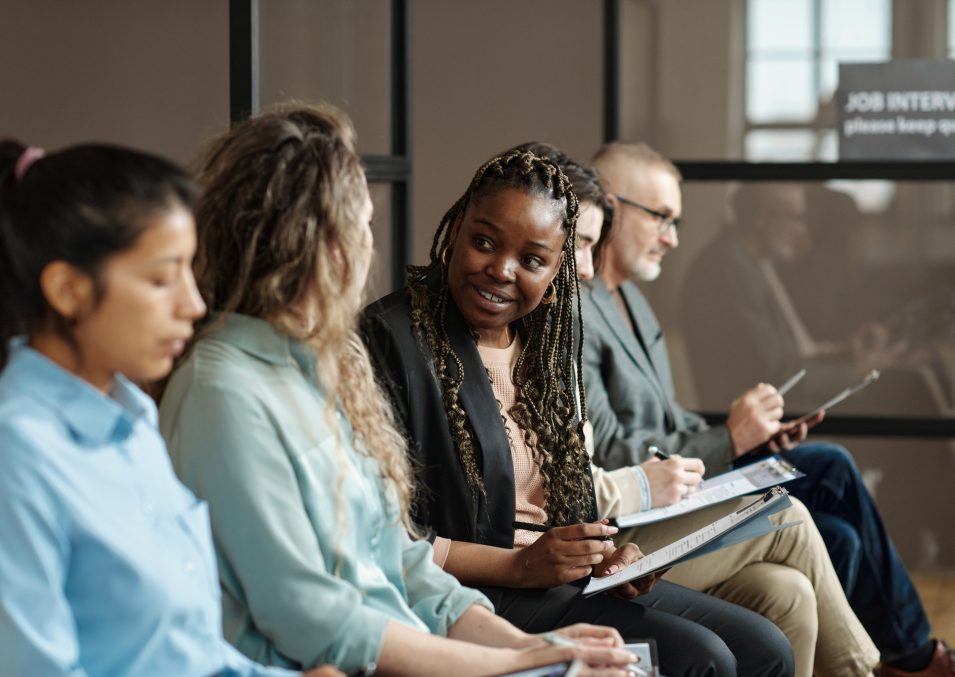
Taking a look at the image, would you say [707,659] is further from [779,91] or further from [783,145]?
[779,91]

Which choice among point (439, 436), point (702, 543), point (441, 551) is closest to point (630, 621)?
point (702, 543)

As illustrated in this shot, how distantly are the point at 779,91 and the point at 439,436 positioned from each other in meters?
2.80

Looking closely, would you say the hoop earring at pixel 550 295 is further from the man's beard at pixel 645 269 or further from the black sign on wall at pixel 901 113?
the black sign on wall at pixel 901 113

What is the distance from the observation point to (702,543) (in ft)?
6.18

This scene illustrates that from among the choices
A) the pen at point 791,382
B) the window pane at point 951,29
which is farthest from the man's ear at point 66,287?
the window pane at point 951,29

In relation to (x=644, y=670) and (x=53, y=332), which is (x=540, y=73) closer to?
(x=644, y=670)

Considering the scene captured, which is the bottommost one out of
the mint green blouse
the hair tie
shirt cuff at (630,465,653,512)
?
shirt cuff at (630,465,653,512)

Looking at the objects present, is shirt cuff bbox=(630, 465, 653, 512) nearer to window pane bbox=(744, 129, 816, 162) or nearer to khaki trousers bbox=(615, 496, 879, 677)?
khaki trousers bbox=(615, 496, 879, 677)

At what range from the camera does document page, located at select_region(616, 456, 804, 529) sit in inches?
91.9

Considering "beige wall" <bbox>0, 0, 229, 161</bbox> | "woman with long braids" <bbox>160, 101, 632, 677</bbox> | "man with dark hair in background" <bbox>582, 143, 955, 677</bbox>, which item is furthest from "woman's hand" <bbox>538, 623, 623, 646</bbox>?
"beige wall" <bbox>0, 0, 229, 161</bbox>

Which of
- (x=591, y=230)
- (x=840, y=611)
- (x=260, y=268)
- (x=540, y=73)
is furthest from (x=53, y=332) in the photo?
(x=540, y=73)

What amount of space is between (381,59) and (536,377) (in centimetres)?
167

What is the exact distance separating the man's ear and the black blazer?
2.91ft

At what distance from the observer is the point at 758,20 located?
4.36 metres
